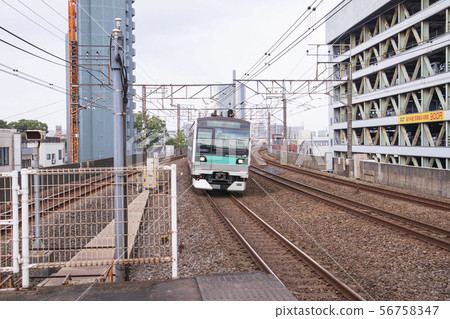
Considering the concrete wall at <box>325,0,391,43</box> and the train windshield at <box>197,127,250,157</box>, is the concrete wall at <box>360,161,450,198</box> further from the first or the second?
the concrete wall at <box>325,0,391,43</box>

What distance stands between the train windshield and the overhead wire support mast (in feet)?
34.6

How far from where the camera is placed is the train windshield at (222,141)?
614 inches

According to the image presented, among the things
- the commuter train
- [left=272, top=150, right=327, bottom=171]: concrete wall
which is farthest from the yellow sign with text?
the commuter train

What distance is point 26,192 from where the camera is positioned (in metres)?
4.49

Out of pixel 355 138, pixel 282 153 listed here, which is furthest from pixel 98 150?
pixel 355 138

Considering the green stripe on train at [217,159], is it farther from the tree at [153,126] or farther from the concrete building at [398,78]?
the tree at [153,126]

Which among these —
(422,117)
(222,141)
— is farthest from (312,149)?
(222,141)

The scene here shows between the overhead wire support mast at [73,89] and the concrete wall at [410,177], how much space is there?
17814 mm

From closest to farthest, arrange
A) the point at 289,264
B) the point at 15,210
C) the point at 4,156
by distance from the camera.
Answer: the point at 15,210
the point at 289,264
the point at 4,156

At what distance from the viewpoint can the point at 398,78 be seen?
30922mm

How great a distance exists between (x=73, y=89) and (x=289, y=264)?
808 inches

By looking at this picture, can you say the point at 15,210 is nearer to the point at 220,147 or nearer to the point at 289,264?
the point at 289,264

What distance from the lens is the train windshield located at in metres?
15.6

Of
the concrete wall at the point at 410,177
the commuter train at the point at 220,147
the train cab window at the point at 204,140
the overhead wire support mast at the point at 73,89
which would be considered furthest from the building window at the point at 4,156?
the concrete wall at the point at 410,177
